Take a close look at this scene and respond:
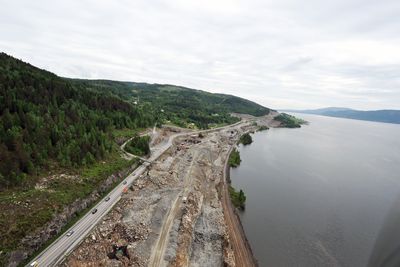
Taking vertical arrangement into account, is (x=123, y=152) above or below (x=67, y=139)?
below

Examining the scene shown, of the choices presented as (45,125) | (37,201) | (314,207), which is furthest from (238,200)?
(45,125)

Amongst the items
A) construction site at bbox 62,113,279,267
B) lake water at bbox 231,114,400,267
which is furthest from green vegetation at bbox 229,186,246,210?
lake water at bbox 231,114,400,267

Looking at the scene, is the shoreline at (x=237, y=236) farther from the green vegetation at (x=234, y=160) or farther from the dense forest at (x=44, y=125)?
the dense forest at (x=44, y=125)

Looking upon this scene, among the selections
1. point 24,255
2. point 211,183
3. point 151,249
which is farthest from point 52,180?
point 211,183

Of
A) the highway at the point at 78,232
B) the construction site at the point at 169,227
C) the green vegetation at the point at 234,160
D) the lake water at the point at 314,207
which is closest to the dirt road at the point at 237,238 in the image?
the construction site at the point at 169,227

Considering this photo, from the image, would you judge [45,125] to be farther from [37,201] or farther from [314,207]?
[314,207]

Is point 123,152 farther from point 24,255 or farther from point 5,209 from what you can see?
point 24,255

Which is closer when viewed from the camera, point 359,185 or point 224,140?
point 359,185

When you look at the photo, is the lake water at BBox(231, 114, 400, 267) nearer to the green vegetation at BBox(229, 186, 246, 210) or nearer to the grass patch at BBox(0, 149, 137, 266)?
the green vegetation at BBox(229, 186, 246, 210)
